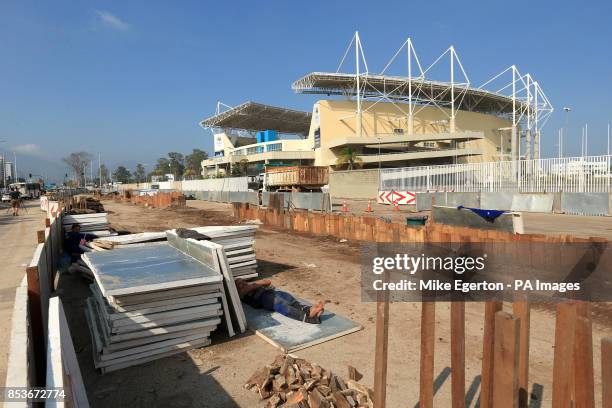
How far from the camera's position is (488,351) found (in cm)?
231

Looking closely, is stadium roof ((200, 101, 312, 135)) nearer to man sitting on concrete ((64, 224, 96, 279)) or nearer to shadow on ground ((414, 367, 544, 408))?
man sitting on concrete ((64, 224, 96, 279))

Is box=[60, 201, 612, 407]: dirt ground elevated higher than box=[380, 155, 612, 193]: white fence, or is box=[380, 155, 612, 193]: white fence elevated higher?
box=[380, 155, 612, 193]: white fence

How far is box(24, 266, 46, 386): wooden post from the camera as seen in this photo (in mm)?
4117

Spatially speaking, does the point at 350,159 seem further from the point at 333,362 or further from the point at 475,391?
the point at 475,391

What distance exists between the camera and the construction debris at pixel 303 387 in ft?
11.4

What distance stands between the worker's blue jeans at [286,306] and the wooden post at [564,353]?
12.2ft

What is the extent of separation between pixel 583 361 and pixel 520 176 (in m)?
24.7

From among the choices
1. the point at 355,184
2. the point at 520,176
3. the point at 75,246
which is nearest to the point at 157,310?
the point at 75,246

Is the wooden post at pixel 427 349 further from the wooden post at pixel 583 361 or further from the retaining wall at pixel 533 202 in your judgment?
the retaining wall at pixel 533 202

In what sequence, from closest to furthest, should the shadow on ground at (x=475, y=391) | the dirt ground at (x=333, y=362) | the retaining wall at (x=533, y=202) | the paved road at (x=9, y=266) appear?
the shadow on ground at (x=475, y=391), the dirt ground at (x=333, y=362), the paved road at (x=9, y=266), the retaining wall at (x=533, y=202)

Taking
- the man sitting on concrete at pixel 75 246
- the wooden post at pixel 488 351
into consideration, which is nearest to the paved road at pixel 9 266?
the man sitting on concrete at pixel 75 246

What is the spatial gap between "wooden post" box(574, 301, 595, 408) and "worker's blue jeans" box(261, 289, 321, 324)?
385 centimetres

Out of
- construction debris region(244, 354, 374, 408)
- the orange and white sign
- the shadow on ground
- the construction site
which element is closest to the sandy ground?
the construction site

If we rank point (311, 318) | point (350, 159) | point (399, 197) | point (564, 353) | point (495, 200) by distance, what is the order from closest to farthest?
point (564, 353) → point (311, 318) → point (495, 200) → point (399, 197) → point (350, 159)
